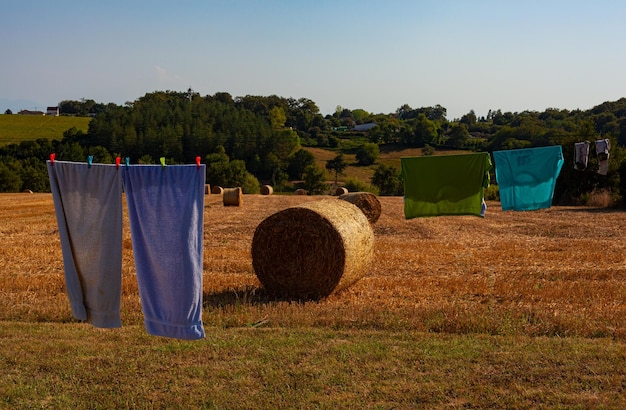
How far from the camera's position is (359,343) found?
7430mm

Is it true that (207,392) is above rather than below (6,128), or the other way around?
below

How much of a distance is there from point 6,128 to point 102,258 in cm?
9788

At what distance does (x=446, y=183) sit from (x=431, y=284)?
6.29 feet

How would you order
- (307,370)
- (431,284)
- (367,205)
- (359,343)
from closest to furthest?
1. (307,370)
2. (359,343)
3. (431,284)
4. (367,205)

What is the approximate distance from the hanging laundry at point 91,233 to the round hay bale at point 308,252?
464 centimetres

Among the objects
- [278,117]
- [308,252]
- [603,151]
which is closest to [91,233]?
[308,252]

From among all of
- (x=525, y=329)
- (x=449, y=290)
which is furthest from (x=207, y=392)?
(x=449, y=290)

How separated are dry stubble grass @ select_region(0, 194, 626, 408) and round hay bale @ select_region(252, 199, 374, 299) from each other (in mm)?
324

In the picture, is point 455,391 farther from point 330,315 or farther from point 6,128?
point 6,128

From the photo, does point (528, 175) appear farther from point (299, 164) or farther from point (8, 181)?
point (299, 164)

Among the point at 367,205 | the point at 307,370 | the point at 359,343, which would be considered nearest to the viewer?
the point at 307,370

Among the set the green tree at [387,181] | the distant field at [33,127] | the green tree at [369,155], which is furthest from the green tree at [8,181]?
the green tree at [369,155]

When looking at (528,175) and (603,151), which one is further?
(603,151)

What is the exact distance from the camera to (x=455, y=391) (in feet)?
19.8
